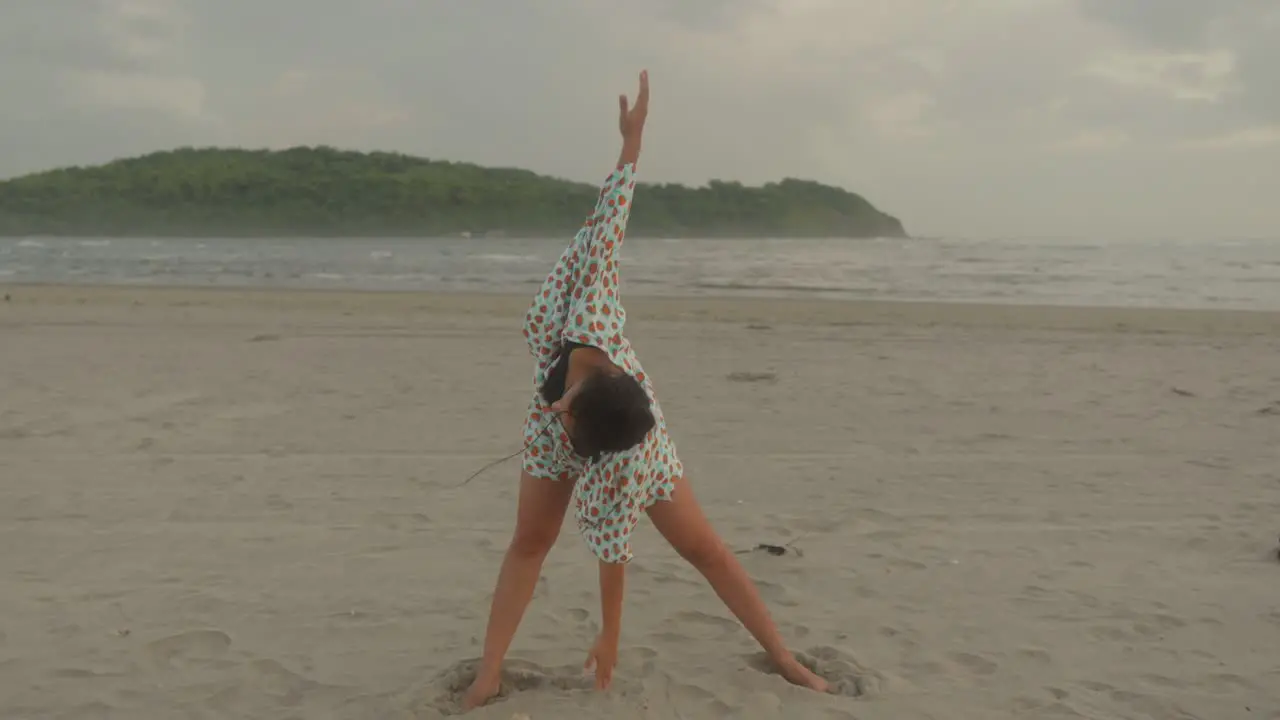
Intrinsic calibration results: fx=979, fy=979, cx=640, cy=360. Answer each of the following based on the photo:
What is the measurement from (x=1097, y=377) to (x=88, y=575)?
28.0 ft

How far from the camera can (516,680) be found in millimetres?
3184

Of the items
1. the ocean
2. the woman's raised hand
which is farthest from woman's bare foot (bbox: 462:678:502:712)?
the ocean

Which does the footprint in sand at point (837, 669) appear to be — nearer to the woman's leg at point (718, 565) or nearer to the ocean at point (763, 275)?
the woman's leg at point (718, 565)

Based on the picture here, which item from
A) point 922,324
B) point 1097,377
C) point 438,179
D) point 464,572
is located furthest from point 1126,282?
point 438,179

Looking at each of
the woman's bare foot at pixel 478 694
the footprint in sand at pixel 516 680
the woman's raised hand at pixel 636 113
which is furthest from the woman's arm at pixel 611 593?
the woman's raised hand at pixel 636 113

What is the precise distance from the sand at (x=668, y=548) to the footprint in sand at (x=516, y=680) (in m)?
0.01

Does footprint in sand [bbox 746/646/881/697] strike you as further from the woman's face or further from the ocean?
the ocean

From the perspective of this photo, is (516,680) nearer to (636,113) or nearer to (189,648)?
(189,648)

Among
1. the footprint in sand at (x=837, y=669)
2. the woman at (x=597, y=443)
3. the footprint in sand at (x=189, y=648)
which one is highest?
the woman at (x=597, y=443)

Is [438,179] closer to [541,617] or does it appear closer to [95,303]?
[95,303]

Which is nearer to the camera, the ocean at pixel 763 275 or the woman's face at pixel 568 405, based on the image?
the woman's face at pixel 568 405

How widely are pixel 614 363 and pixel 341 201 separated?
75.5 metres

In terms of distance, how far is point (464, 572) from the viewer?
4.18m

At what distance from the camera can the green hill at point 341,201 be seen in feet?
223
